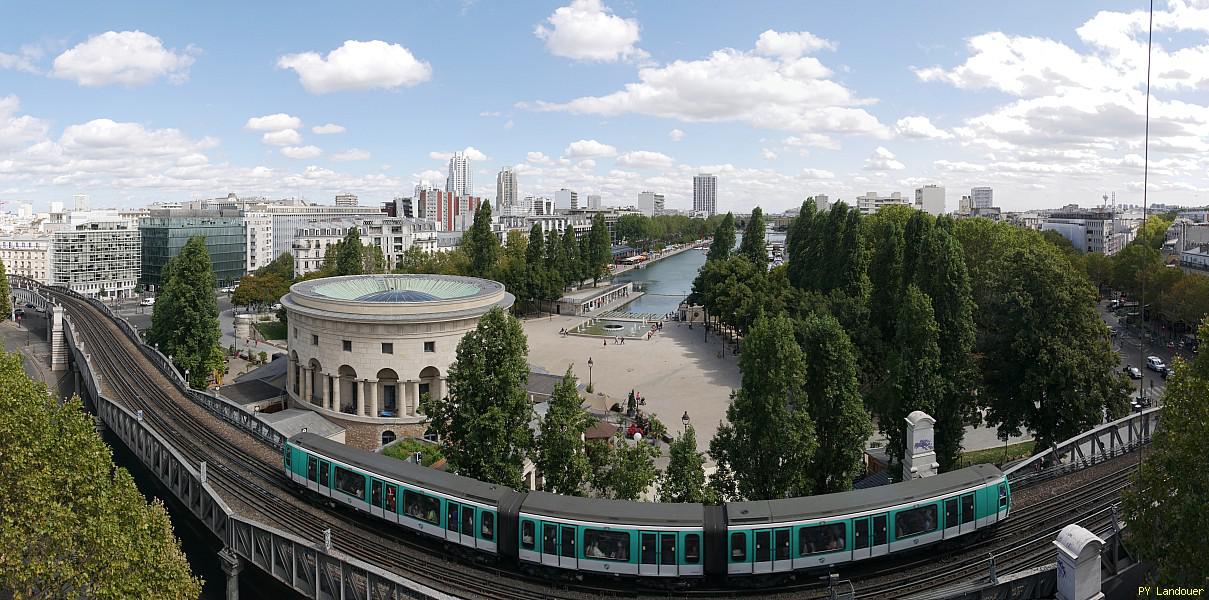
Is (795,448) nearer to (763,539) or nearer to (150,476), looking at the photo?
(763,539)

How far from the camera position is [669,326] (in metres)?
74.1

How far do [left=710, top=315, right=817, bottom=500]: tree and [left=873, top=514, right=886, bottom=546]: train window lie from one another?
3.67 metres

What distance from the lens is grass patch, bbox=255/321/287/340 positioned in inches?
2667

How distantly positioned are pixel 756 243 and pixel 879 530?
60.7m

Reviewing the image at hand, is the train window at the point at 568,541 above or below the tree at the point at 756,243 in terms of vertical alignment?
below

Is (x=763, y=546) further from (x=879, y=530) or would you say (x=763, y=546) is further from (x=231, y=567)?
(x=231, y=567)

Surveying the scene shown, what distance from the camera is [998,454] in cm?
3331

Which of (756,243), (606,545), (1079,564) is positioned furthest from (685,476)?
(756,243)

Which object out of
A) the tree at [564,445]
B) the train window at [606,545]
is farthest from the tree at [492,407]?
the train window at [606,545]

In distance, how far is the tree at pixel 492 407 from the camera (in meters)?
21.6

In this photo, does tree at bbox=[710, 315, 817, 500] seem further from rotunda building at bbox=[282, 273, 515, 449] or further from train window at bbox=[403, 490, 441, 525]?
rotunda building at bbox=[282, 273, 515, 449]

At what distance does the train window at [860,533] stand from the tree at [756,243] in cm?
5733

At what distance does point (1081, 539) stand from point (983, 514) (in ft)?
15.6

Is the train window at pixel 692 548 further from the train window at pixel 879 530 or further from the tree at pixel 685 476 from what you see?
the train window at pixel 879 530
